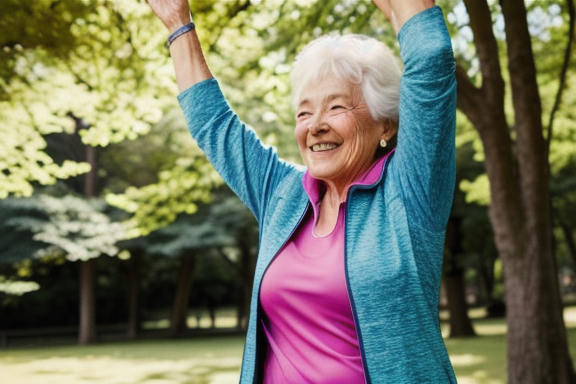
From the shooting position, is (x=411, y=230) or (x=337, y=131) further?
(x=337, y=131)

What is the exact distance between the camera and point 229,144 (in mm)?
2076

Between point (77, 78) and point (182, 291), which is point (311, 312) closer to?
point (77, 78)

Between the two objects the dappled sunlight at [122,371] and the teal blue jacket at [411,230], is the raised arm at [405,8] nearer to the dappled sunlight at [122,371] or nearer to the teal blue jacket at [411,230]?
the teal blue jacket at [411,230]

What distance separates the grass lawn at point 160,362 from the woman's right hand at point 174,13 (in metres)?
10.4

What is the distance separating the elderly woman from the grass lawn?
10.3m

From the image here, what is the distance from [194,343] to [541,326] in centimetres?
1826

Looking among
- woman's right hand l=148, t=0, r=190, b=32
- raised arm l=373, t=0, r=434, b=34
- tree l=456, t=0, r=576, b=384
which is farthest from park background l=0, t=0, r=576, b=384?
raised arm l=373, t=0, r=434, b=34

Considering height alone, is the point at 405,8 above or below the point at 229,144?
above

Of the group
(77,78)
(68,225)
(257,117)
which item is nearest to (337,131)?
(77,78)

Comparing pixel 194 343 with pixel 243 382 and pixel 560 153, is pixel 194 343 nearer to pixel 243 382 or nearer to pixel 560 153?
pixel 560 153

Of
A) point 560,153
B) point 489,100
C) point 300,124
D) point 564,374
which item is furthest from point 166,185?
point 560,153

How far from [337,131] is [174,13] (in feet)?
2.30

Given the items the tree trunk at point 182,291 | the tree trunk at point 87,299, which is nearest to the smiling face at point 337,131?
the tree trunk at point 87,299

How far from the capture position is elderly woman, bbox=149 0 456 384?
5.24 feet
